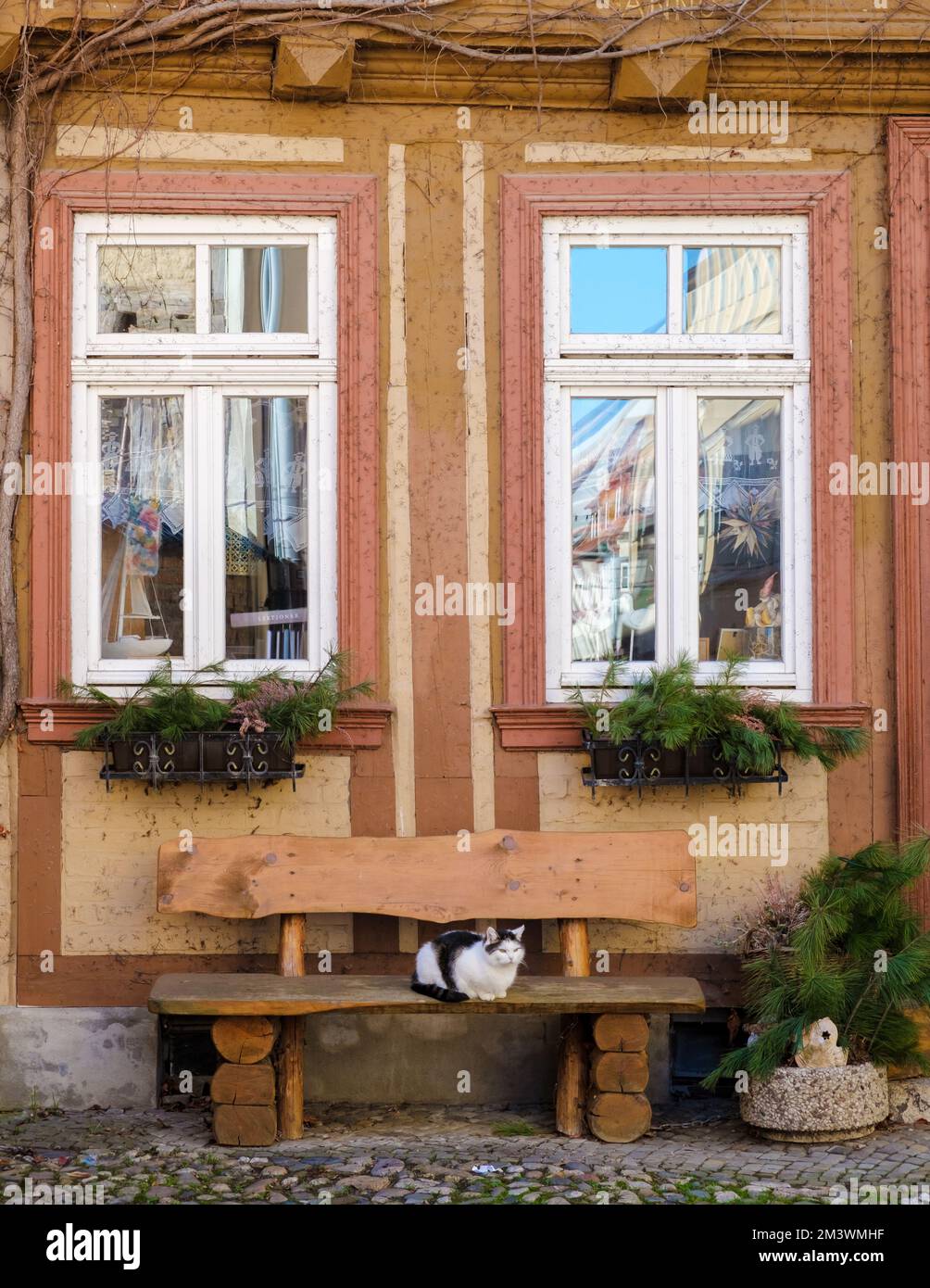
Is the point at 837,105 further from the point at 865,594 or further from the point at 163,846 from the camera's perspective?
the point at 163,846

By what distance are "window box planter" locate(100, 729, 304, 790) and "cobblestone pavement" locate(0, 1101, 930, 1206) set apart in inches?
56.4

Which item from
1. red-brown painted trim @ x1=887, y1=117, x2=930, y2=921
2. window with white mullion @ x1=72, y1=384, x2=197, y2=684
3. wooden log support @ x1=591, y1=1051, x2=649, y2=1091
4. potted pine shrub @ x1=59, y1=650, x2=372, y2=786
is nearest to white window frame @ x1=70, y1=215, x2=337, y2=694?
window with white mullion @ x1=72, y1=384, x2=197, y2=684

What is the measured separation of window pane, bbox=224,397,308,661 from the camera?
669cm

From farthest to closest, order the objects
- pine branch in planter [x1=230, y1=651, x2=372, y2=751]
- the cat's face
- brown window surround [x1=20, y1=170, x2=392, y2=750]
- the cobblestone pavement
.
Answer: brown window surround [x1=20, y1=170, x2=392, y2=750]
pine branch in planter [x1=230, y1=651, x2=372, y2=751]
the cat's face
the cobblestone pavement

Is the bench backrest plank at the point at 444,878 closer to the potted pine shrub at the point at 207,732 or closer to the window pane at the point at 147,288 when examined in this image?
the potted pine shrub at the point at 207,732

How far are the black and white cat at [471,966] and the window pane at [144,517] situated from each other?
1.91 m

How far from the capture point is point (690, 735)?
20.4ft

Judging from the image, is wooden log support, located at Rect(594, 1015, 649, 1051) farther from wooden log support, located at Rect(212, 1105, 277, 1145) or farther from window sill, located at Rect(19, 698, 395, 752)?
window sill, located at Rect(19, 698, 395, 752)

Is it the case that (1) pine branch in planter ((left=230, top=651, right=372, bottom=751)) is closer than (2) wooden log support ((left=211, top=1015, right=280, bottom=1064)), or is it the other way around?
(2) wooden log support ((left=211, top=1015, right=280, bottom=1064))

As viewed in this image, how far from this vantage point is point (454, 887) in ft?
20.4

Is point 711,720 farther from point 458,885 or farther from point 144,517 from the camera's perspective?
point 144,517

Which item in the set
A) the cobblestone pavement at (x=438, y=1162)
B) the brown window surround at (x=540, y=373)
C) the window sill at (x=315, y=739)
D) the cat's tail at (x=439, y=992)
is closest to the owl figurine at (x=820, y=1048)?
the cobblestone pavement at (x=438, y=1162)

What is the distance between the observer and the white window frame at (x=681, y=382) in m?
6.68

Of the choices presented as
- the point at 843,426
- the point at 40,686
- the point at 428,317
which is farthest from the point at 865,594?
the point at 40,686
